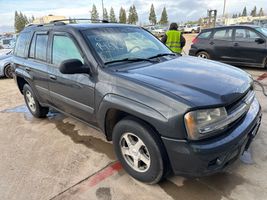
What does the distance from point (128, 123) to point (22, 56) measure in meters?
3.19

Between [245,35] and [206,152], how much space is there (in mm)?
7477

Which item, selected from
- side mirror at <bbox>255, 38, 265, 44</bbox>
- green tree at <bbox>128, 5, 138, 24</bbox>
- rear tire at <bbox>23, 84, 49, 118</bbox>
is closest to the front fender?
rear tire at <bbox>23, 84, 49, 118</bbox>

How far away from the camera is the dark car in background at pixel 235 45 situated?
8.20 meters

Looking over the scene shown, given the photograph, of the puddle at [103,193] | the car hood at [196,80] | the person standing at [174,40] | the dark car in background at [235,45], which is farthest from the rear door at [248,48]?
the puddle at [103,193]

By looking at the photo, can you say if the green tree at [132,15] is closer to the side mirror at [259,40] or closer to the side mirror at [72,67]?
the side mirror at [259,40]

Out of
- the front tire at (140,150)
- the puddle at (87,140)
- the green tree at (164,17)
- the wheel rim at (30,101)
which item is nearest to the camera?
the front tire at (140,150)

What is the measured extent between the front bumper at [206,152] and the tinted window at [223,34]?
7.14 metres

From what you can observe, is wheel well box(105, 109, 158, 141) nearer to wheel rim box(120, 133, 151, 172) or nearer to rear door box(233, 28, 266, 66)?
wheel rim box(120, 133, 151, 172)

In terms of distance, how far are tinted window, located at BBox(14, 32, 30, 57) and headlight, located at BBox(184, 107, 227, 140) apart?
3.68 m

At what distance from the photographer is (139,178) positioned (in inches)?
115

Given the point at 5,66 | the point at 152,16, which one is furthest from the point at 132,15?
the point at 5,66

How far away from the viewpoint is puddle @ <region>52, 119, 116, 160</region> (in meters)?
3.74

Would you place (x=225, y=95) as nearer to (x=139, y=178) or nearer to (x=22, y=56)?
(x=139, y=178)

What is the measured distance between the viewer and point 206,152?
2264mm
